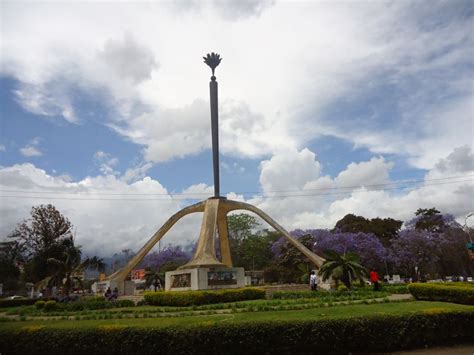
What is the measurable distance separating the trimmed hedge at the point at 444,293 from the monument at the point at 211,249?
435 inches

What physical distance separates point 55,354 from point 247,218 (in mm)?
43732

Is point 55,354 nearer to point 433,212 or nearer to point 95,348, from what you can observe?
point 95,348

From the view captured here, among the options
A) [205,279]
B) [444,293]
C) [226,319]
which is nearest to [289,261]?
[205,279]

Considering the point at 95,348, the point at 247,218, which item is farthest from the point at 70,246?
the point at 247,218

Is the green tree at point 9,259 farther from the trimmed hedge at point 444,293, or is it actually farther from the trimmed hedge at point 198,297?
the trimmed hedge at point 444,293

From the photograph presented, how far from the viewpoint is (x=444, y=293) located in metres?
12.4

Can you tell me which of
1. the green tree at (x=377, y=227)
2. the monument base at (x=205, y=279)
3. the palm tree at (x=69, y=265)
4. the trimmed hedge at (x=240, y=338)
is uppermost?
the green tree at (x=377, y=227)

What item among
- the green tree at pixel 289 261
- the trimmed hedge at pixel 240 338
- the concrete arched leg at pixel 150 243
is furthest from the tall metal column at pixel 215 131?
the trimmed hedge at pixel 240 338

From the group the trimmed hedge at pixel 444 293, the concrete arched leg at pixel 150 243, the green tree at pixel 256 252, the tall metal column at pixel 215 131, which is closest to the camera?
the trimmed hedge at pixel 444 293

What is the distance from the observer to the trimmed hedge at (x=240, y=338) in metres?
7.66

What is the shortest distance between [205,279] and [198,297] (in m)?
5.06

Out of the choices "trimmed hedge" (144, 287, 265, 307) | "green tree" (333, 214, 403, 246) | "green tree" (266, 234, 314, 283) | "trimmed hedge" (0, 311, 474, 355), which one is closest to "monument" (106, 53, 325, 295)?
"trimmed hedge" (144, 287, 265, 307)

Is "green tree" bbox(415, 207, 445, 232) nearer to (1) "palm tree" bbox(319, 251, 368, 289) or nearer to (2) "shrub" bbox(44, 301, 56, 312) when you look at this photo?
(1) "palm tree" bbox(319, 251, 368, 289)

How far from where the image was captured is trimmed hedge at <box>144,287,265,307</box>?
16844 millimetres
